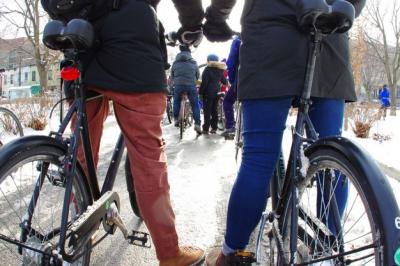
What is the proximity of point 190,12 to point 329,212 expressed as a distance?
1342mm

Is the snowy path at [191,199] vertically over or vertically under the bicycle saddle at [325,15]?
under

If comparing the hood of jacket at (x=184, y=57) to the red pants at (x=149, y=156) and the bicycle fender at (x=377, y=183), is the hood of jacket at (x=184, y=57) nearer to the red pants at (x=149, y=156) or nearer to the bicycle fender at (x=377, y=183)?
the red pants at (x=149, y=156)

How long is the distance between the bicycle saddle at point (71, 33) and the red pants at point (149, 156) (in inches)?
11.4

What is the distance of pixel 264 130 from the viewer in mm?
1822

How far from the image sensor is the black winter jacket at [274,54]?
1.76 metres

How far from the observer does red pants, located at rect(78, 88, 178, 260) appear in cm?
203

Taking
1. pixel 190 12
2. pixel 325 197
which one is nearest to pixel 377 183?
pixel 325 197

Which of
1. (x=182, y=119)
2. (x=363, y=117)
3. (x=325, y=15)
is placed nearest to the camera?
(x=325, y=15)

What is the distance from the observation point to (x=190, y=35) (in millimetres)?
2508

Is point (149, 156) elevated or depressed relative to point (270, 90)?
depressed

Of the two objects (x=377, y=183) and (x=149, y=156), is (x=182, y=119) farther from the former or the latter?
(x=377, y=183)

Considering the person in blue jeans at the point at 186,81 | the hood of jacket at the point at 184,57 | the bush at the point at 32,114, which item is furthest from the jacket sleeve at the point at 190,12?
the bush at the point at 32,114

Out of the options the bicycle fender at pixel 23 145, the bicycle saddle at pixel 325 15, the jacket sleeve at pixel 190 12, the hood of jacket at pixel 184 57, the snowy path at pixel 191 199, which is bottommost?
the snowy path at pixel 191 199

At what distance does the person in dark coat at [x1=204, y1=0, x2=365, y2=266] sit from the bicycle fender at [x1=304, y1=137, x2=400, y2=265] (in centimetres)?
38
